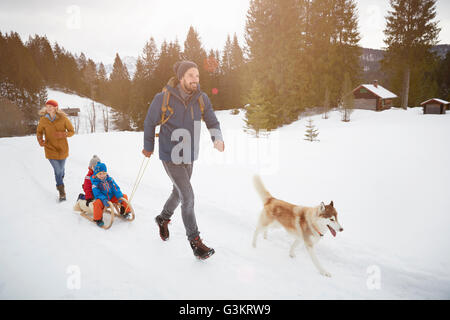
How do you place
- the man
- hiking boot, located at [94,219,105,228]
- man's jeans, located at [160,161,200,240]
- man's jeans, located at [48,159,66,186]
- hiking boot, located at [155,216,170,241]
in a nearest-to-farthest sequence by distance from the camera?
the man
man's jeans, located at [160,161,200,240]
hiking boot, located at [155,216,170,241]
hiking boot, located at [94,219,105,228]
man's jeans, located at [48,159,66,186]

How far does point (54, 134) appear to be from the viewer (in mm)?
5113

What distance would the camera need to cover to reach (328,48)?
1139 inches

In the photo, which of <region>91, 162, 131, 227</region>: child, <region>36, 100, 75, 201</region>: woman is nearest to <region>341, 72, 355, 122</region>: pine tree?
<region>91, 162, 131, 227</region>: child

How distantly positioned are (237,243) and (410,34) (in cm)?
3375

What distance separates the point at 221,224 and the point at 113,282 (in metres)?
2.15

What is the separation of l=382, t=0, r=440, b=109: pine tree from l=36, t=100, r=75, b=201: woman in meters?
33.7

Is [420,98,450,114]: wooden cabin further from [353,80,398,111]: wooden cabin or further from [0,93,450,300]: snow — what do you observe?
[0,93,450,300]: snow

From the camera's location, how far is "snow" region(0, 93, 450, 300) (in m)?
2.83

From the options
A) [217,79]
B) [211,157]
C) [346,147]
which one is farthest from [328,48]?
[211,157]

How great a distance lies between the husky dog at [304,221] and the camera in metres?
3.04

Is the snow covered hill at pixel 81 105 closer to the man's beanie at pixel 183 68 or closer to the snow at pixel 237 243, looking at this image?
the snow at pixel 237 243

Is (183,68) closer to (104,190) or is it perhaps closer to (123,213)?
(104,190)

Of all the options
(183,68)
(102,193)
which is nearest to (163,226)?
(102,193)
